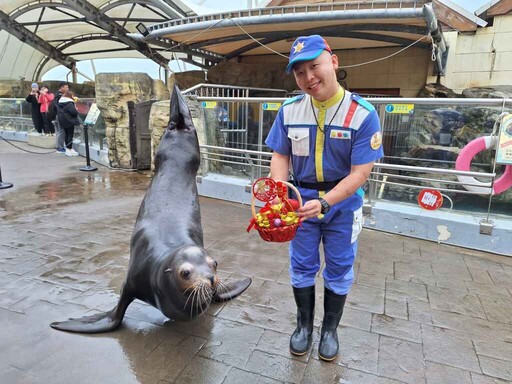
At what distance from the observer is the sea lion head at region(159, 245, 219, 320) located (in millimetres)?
2078

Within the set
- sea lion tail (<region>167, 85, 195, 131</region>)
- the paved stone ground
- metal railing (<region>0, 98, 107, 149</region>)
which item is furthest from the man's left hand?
metal railing (<region>0, 98, 107, 149</region>)

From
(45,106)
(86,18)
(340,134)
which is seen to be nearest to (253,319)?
(340,134)

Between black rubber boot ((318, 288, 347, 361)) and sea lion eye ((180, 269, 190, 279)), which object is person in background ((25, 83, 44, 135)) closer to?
sea lion eye ((180, 269, 190, 279))

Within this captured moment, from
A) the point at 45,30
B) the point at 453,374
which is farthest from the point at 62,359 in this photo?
the point at 45,30

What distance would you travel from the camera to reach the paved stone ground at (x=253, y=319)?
235 centimetres

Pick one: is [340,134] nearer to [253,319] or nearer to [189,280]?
[189,280]

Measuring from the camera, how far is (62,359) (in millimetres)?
2428

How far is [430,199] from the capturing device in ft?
15.4

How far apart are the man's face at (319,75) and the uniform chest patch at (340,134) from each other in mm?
193

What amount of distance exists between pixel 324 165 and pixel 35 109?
1357 cm

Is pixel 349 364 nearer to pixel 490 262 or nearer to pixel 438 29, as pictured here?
pixel 490 262

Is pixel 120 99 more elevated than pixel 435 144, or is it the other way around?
pixel 120 99

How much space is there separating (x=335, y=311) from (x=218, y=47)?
12.8 metres

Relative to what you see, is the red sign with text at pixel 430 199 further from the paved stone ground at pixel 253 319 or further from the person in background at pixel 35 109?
the person in background at pixel 35 109
